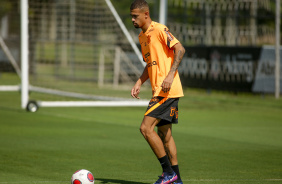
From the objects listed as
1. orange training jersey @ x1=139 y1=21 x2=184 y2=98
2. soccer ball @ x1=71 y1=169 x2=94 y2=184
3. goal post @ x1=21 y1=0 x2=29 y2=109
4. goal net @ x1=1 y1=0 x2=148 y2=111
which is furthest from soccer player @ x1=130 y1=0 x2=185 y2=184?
goal net @ x1=1 y1=0 x2=148 y2=111

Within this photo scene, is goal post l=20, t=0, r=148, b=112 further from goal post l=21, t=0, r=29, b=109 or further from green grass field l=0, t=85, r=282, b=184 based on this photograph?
green grass field l=0, t=85, r=282, b=184

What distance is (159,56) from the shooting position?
6840mm

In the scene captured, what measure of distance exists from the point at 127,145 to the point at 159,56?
3.78 m

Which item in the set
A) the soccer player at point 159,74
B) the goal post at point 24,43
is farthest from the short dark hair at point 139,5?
the goal post at point 24,43

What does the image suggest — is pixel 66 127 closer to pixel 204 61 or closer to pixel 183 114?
pixel 183 114

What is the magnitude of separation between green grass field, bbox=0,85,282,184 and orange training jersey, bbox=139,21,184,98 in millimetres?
1199

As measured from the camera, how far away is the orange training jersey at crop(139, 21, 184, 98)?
680 cm

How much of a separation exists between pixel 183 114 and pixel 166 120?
8.95 metres

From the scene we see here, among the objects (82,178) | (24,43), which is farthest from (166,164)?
(24,43)

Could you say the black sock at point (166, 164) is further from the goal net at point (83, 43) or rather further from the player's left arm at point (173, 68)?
the goal net at point (83, 43)

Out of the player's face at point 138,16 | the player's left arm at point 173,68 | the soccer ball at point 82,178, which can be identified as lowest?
the soccer ball at point 82,178

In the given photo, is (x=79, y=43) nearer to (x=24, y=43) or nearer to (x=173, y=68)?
(x=24, y=43)

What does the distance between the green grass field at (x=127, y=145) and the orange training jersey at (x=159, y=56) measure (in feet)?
3.93

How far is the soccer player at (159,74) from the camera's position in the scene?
266 inches
